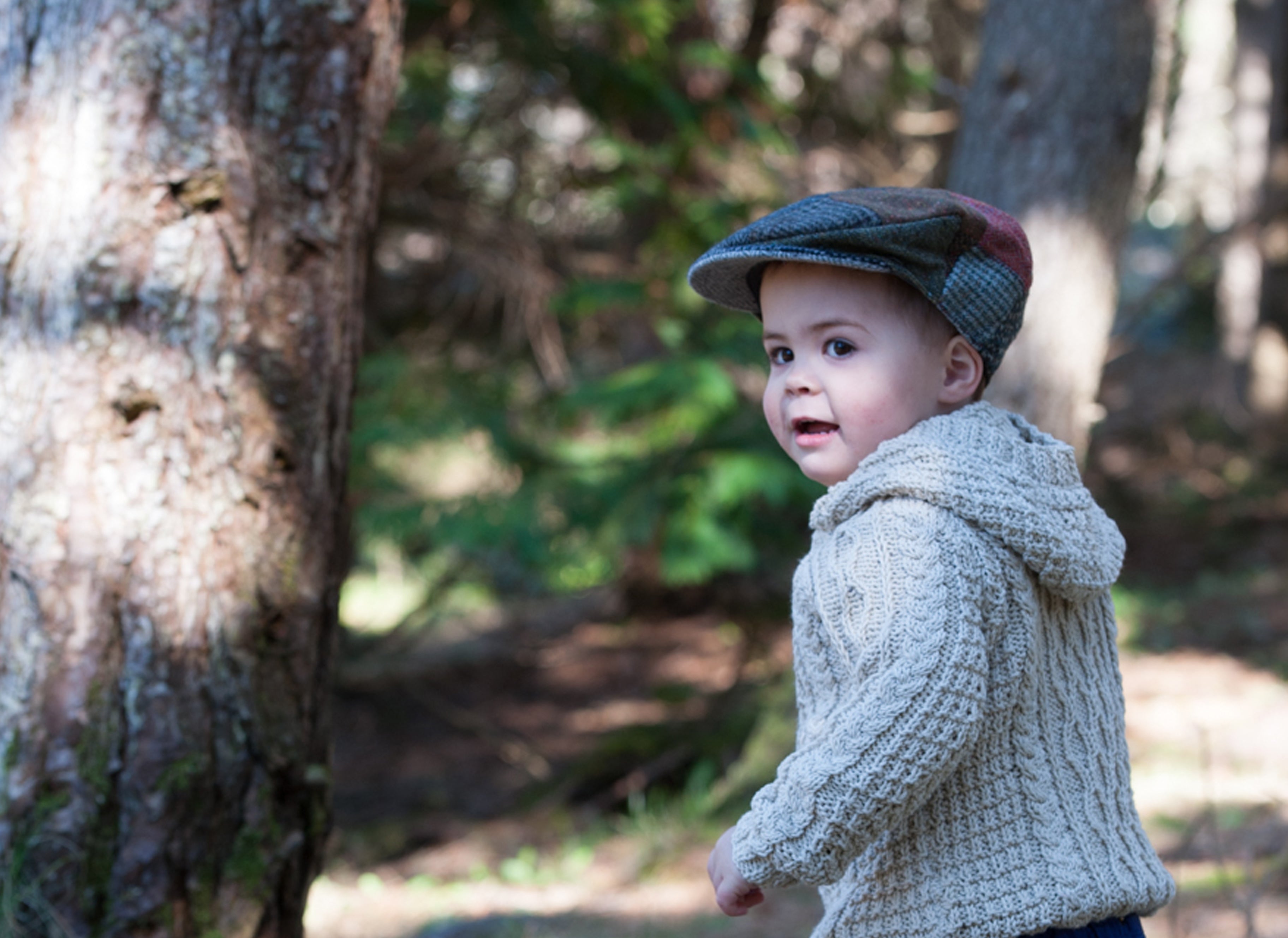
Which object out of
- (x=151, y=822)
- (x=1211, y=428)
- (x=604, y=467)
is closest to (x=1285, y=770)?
(x=604, y=467)

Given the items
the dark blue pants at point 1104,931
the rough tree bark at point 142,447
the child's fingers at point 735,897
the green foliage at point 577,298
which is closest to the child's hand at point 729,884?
the child's fingers at point 735,897

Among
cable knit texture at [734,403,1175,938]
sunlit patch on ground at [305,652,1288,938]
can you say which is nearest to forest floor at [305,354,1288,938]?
sunlit patch on ground at [305,652,1288,938]

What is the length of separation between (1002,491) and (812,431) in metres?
0.33

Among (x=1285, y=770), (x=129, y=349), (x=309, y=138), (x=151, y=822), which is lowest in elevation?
(x=1285, y=770)

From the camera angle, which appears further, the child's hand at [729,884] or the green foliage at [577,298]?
the green foliage at [577,298]

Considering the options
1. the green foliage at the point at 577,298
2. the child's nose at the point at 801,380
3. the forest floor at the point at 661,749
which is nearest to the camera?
the child's nose at the point at 801,380

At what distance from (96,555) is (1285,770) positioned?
199 inches

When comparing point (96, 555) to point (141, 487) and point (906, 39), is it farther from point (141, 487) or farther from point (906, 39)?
point (906, 39)

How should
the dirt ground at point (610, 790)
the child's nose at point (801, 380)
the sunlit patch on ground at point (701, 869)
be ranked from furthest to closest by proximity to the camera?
1. the dirt ground at point (610, 790)
2. the sunlit patch on ground at point (701, 869)
3. the child's nose at point (801, 380)

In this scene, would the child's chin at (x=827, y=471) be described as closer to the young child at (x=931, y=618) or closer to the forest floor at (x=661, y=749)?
the young child at (x=931, y=618)

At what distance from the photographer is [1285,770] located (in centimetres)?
494

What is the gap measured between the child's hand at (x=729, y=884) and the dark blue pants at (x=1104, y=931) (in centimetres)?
42

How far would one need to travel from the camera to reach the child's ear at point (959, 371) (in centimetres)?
171

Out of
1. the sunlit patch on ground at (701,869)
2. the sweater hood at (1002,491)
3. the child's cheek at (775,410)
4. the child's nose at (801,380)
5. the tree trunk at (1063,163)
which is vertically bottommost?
the sunlit patch on ground at (701,869)
